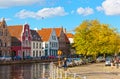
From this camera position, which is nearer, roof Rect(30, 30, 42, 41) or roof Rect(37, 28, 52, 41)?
roof Rect(30, 30, 42, 41)

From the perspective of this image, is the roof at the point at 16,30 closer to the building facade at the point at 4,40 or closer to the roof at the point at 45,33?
the building facade at the point at 4,40

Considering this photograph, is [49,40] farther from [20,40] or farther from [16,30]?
[20,40]

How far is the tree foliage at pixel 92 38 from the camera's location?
4144 inches

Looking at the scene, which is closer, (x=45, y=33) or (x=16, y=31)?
(x=16, y=31)

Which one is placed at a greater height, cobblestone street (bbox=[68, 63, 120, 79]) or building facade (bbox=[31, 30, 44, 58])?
building facade (bbox=[31, 30, 44, 58])

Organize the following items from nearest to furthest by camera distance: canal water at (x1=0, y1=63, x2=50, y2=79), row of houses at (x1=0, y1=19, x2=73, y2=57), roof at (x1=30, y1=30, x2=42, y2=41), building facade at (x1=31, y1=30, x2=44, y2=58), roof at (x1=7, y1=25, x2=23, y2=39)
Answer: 1. canal water at (x1=0, y1=63, x2=50, y2=79)
2. row of houses at (x1=0, y1=19, x2=73, y2=57)
3. roof at (x1=7, y1=25, x2=23, y2=39)
4. building facade at (x1=31, y1=30, x2=44, y2=58)
5. roof at (x1=30, y1=30, x2=42, y2=41)

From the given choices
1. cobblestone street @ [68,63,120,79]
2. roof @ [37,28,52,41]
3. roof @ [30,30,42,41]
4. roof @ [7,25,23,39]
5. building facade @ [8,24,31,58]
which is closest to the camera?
cobblestone street @ [68,63,120,79]

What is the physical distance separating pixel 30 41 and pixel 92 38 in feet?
104

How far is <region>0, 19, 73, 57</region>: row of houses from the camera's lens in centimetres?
11744

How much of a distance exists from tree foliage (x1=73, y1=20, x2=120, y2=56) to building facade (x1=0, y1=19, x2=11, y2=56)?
71.6 ft

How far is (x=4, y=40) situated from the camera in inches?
4592

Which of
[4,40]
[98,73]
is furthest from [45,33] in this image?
[98,73]

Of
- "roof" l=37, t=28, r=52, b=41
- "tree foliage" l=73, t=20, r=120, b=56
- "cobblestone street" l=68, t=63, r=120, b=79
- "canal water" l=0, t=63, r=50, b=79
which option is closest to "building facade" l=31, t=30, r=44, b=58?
"roof" l=37, t=28, r=52, b=41

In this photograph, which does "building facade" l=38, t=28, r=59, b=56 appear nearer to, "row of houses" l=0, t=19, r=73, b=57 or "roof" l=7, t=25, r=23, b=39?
"row of houses" l=0, t=19, r=73, b=57
